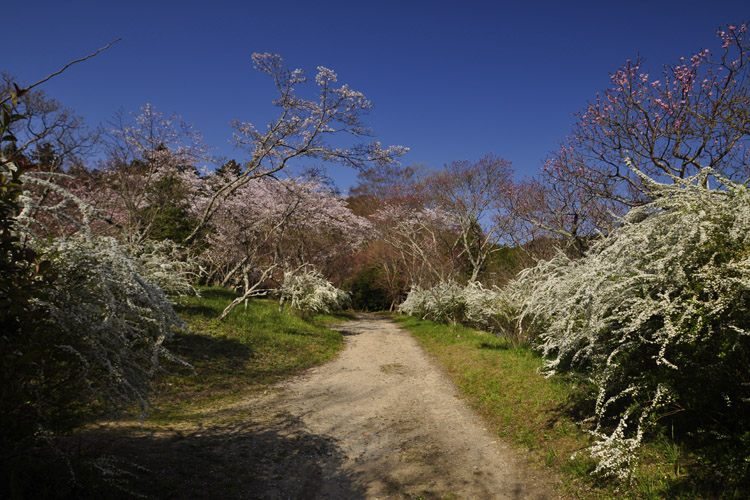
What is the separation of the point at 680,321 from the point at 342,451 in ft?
14.6

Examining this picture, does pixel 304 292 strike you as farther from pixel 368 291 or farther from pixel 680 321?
pixel 368 291

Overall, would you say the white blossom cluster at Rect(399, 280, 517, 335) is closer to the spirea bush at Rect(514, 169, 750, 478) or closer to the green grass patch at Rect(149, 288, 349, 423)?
the green grass patch at Rect(149, 288, 349, 423)

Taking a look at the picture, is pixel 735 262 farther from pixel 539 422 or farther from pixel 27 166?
pixel 27 166

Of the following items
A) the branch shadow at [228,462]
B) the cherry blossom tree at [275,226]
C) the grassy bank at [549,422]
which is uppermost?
the cherry blossom tree at [275,226]

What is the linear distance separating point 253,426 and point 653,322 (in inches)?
228

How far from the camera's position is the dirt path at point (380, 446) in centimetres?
458

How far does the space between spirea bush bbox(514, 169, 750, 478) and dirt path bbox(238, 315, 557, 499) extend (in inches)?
56.6

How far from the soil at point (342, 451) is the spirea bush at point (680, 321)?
1.49m

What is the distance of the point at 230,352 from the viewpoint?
32.7 ft

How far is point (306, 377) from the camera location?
9.75m

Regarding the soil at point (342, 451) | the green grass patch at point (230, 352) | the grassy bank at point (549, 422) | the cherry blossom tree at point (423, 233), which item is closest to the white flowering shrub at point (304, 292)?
the green grass patch at point (230, 352)

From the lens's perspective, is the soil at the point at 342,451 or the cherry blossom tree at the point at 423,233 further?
the cherry blossom tree at the point at 423,233

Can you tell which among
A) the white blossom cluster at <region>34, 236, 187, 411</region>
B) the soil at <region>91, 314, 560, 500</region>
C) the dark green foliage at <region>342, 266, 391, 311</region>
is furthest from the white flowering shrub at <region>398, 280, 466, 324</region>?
the dark green foliage at <region>342, 266, 391, 311</region>

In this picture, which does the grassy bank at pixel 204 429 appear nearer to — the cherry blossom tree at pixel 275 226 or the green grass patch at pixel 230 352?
the green grass patch at pixel 230 352
